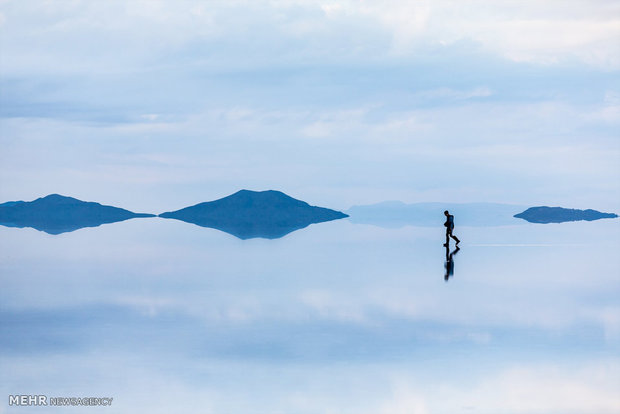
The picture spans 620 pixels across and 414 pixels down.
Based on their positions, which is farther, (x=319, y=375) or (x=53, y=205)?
(x=53, y=205)

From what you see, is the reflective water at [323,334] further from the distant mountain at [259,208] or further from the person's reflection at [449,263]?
the distant mountain at [259,208]

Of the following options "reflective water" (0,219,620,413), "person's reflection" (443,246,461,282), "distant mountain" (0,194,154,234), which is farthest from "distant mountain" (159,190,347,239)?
"reflective water" (0,219,620,413)

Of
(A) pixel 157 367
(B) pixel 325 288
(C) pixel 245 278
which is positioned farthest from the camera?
(C) pixel 245 278

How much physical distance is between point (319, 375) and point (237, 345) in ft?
7.23

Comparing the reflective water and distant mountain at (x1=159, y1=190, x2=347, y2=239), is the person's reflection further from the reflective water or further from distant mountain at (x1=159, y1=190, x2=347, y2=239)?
distant mountain at (x1=159, y1=190, x2=347, y2=239)

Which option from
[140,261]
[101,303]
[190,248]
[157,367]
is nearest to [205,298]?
[101,303]

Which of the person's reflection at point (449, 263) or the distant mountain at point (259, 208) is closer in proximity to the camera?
the person's reflection at point (449, 263)

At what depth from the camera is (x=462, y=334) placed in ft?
44.2

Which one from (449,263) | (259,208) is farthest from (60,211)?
(449,263)

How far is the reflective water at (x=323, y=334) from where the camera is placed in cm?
1038

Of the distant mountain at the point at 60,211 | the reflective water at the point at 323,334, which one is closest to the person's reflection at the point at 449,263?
the reflective water at the point at 323,334

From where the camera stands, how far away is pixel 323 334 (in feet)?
44.8

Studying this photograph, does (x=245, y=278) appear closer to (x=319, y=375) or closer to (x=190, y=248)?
(x=319, y=375)

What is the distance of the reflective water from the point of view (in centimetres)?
1038
